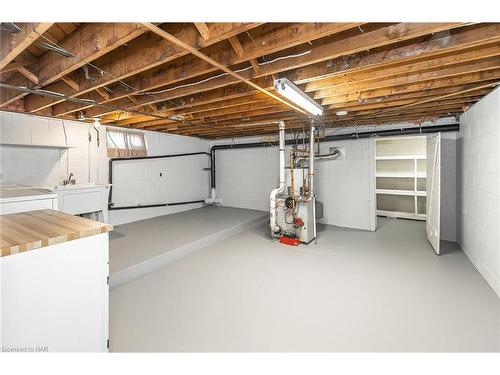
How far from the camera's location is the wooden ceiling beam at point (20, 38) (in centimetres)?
156

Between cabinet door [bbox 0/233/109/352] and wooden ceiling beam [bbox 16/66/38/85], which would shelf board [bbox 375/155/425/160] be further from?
wooden ceiling beam [bbox 16/66/38/85]

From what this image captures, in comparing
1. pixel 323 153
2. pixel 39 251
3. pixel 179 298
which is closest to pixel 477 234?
pixel 323 153

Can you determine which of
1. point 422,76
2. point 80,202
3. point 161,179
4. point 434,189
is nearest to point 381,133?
point 434,189

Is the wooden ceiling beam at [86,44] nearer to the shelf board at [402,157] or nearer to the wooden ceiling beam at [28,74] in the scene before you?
the wooden ceiling beam at [28,74]

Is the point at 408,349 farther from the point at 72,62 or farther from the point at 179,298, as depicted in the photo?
the point at 72,62

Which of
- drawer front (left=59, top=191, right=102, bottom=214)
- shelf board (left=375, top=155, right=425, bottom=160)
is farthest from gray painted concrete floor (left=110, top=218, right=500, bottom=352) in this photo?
shelf board (left=375, top=155, right=425, bottom=160)

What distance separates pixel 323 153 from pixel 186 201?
395 cm

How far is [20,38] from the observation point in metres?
1.73

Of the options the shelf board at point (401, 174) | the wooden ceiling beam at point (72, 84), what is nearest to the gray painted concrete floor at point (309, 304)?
the wooden ceiling beam at point (72, 84)

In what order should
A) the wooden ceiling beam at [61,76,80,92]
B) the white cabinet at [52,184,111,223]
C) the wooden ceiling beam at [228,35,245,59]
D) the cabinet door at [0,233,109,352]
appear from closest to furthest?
1. the cabinet door at [0,233,109,352]
2. the wooden ceiling beam at [228,35,245,59]
3. the wooden ceiling beam at [61,76,80,92]
4. the white cabinet at [52,184,111,223]

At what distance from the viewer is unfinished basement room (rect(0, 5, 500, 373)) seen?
1602mm

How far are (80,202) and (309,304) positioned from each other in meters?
3.70

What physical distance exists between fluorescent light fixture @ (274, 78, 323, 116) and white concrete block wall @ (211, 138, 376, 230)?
2.21m

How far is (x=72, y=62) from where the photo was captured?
2.14 m
